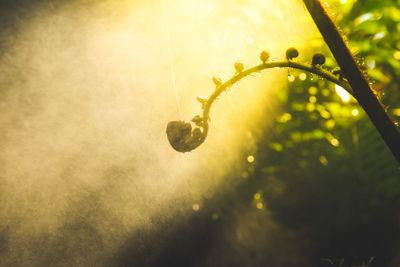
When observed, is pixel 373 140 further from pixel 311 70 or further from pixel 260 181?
pixel 311 70

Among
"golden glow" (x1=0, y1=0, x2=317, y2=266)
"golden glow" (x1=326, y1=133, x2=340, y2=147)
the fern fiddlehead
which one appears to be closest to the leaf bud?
the fern fiddlehead

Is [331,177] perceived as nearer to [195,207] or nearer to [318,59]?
[195,207]

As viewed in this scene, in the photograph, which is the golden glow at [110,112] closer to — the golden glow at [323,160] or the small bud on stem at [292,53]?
the golden glow at [323,160]

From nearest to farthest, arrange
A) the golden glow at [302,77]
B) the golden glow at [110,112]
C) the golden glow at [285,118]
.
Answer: the golden glow at [110,112] → the golden glow at [302,77] → the golden glow at [285,118]

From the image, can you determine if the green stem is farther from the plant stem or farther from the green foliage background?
the green foliage background

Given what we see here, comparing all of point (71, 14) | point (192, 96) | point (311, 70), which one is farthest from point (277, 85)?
point (311, 70)

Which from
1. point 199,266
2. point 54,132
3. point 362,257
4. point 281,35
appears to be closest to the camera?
point 54,132

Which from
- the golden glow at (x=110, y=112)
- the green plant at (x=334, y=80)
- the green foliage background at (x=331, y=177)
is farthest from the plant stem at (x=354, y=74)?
the green foliage background at (x=331, y=177)

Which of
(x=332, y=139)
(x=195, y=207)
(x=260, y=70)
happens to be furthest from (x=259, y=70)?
(x=332, y=139)

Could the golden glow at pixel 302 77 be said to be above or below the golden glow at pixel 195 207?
above

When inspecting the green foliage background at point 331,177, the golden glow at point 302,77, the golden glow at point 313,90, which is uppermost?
the golden glow at point 302,77
